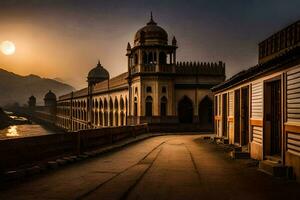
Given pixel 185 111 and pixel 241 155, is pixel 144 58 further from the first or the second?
pixel 241 155

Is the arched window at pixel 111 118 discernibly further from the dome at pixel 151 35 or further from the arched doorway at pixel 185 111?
the dome at pixel 151 35

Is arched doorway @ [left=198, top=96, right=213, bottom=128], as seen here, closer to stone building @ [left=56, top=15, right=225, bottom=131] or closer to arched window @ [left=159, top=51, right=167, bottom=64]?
stone building @ [left=56, top=15, right=225, bottom=131]

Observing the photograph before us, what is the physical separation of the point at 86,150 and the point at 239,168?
24.5 ft

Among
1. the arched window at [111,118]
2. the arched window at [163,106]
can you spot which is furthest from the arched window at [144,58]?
the arched window at [111,118]

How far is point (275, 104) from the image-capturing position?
15.4 meters

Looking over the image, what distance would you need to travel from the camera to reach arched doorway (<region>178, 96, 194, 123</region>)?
47.3 m

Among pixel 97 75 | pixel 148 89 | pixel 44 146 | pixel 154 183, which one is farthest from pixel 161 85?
pixel 97 75

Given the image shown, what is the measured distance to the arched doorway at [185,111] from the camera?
155 feet

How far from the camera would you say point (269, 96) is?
51.0 ft

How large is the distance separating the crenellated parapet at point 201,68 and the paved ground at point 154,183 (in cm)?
3229

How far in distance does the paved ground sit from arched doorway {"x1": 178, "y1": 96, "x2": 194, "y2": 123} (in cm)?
3122

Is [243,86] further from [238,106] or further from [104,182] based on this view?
[104,182]

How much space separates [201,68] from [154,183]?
38519 millimetres

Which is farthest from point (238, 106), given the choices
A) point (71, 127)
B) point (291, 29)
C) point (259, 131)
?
point (71, 127)
